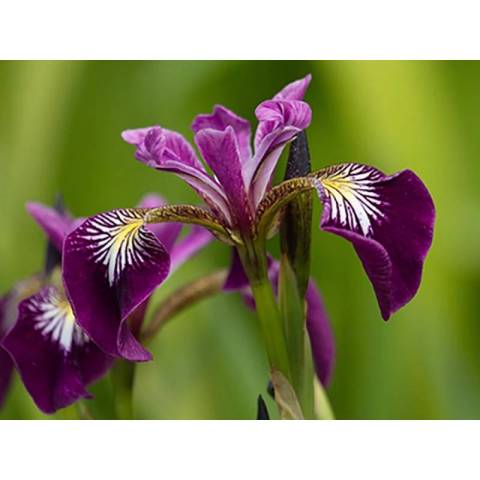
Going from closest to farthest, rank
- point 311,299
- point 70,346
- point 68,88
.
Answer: point 70,346, point 311,299, point 68,88

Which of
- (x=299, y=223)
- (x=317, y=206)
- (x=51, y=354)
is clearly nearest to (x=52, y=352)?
(x=51, y=354)

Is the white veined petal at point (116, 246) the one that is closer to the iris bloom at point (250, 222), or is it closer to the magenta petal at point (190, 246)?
the iris bloom at point (250, 222)

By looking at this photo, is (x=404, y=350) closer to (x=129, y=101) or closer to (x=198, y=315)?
(x=198, y=315)

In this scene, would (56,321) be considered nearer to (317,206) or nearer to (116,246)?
(116,246)

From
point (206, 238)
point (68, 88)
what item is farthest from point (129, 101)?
point (206, 238)

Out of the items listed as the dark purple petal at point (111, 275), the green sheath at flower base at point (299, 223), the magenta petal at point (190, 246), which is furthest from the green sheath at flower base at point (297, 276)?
the magenta petal at point (190, 246)
